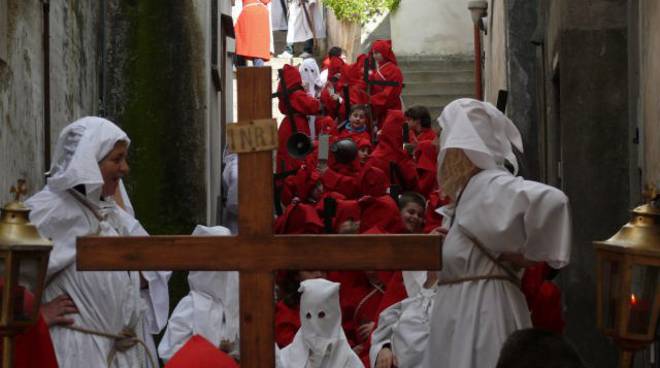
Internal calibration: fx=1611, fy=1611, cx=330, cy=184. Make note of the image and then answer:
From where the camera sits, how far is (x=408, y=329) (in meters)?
9.08

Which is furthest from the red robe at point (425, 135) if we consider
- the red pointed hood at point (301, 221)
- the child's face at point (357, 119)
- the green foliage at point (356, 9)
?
the green foliage at point (356, 9)

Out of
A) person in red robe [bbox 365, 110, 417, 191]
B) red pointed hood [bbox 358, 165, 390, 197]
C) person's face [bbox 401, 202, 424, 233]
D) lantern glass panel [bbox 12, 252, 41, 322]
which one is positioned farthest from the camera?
person in red robe [bbox 365, 110, 417, 191]

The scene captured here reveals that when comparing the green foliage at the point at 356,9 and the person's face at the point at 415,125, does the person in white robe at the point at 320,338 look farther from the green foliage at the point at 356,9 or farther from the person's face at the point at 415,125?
the green foliage at the point at 356,9

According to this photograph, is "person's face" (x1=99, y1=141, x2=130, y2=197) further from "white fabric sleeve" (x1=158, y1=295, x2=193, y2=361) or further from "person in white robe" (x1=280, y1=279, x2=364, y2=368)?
"person in white robe" (x1=280, y1=279, x2=364, y2=368)

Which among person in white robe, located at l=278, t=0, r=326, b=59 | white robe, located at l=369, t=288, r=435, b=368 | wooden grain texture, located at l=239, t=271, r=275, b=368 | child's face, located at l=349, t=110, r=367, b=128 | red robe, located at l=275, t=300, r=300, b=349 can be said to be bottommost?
red robe, located at l=275, t=300, r=300, b=349

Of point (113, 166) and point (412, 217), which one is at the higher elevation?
point (113, 166)

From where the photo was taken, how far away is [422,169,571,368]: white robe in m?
6.65

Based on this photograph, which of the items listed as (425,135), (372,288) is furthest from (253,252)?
(425,135)

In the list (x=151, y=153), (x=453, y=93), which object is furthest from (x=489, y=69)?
(x=151, y=153)

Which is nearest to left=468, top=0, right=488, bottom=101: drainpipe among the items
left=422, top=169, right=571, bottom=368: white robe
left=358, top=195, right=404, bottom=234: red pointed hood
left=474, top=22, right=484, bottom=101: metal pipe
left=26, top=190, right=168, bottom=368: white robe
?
left=474, top=22, right=484, bottom=101: metal pipe

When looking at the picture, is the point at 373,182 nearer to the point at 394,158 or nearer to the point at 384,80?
the point at 394,158

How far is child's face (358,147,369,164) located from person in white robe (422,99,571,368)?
377 inches

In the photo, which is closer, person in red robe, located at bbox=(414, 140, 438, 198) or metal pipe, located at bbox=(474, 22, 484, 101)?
person in red robe, located at bbox=(414, 140, 438, 198)

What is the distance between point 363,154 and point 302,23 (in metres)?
13.5
